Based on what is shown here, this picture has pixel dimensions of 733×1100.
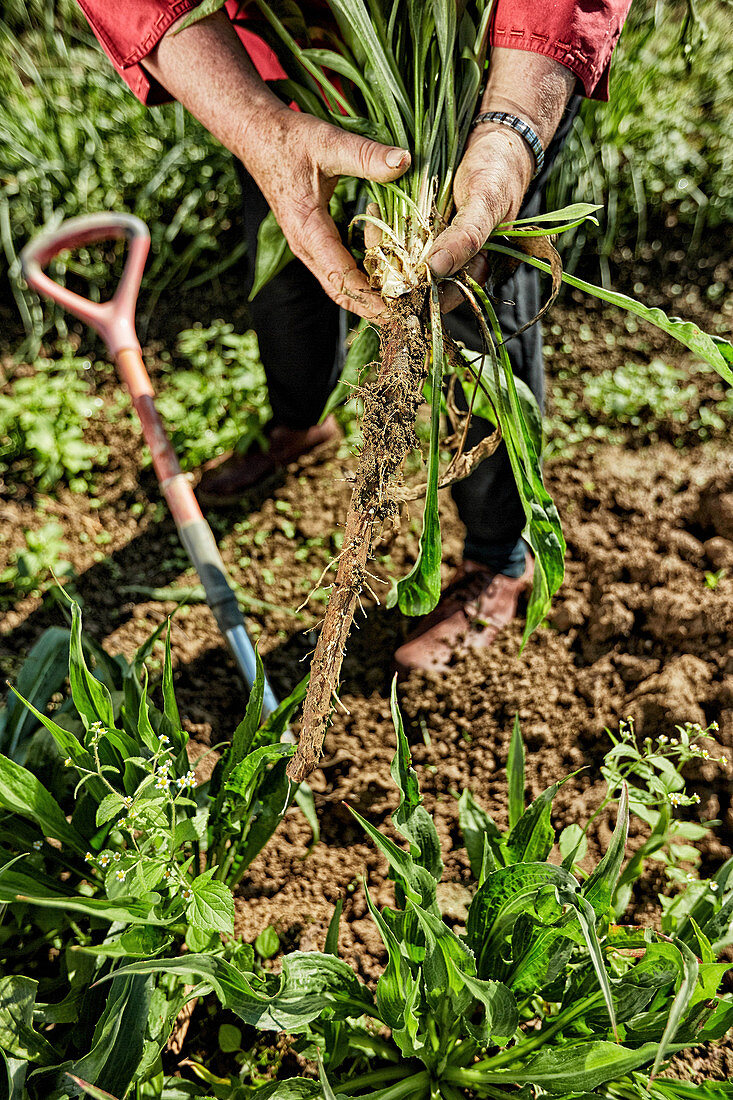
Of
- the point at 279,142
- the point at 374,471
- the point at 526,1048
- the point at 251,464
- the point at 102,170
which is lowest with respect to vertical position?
the point at 526,1048

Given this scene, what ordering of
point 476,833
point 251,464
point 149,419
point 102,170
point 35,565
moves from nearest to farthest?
point 476,833 < point 149,419 < point 35,565 < point 251,464 < point 102,170

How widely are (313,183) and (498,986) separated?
1.20m

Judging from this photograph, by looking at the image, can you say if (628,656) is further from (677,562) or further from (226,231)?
(226,231)

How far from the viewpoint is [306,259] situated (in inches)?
53.2

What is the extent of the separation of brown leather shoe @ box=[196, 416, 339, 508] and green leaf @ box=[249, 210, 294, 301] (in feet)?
2.76

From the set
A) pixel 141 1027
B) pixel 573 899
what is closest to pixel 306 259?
pixel 573 899

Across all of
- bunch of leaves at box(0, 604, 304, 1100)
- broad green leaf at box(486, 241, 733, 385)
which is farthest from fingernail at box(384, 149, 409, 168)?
bunch of leaves at box(0, 604, 304, 1100)

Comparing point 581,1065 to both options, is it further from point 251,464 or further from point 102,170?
point 102,170

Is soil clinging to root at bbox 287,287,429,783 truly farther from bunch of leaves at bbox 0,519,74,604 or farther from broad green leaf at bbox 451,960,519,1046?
bunch of leaves at bbox 0,519,74,604

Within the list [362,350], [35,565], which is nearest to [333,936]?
[362,350]

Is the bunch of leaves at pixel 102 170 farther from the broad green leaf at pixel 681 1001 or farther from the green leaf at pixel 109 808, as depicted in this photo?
the broad green leaf at pixel 681 1001

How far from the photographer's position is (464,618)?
1.99 m

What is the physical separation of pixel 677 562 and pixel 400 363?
3.81 ft

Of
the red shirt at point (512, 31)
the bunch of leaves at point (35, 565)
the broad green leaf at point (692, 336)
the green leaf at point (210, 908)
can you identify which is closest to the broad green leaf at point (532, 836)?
the green leaf at point (210, 908)
